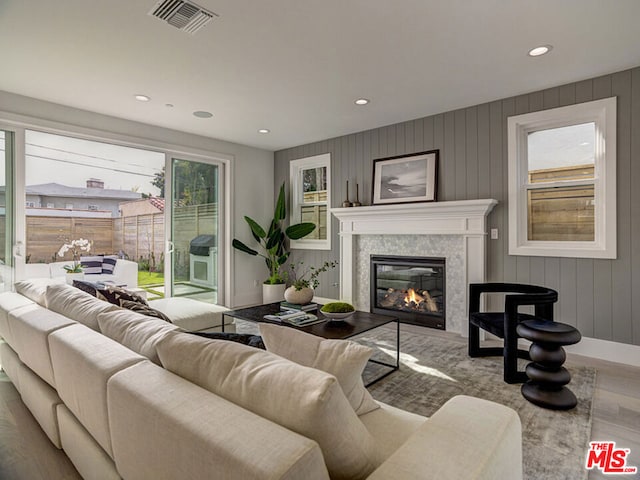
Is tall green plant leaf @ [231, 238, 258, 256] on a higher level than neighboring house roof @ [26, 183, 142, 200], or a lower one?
lower

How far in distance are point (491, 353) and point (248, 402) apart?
9.84 feet

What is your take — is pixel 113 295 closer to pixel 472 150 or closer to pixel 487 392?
pixel 487 392

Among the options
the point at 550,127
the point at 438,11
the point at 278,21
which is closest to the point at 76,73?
the point at 278,21

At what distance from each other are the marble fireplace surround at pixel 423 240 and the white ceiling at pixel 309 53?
45.1 inches

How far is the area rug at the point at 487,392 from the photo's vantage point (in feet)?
5.86

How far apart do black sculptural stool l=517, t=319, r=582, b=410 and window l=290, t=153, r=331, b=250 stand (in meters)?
3.21

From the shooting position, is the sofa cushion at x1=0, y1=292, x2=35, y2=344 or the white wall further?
the white wall

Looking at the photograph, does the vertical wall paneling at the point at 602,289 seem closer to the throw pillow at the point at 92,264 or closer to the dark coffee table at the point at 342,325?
the dark coffee table at the point at 342,325

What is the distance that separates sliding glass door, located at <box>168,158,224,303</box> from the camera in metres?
4.86

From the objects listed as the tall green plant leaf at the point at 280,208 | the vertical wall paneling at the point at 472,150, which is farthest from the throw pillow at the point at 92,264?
the vertical wall paneling at the point at 472,150

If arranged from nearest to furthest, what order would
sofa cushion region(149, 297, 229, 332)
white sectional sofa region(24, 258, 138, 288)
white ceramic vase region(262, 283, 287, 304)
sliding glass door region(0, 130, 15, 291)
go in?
sofa cushion region(149, 297, 229, 332) → sliding glass door region(0, 130, 15, 291) → white sectional sofa region(24, 258, 138, 288) → white ceramic vase region(262, 283, 287, 304)

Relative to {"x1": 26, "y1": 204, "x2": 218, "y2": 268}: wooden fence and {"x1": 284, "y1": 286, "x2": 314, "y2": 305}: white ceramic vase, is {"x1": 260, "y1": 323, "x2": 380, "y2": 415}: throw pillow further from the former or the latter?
{"x1": 26, "y1": 204, "x2": 218, "y2": 268}: wooden fence

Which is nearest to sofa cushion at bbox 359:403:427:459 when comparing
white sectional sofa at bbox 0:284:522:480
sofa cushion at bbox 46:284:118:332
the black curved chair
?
white sectional sofa at bbox 0:284:522:480

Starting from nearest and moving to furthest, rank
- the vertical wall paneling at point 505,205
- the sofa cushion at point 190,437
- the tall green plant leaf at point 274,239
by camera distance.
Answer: the sofa cushion at point 190,437, the vertical wall paneling at point 505,205, the tall green plant leaf at point 274,239
